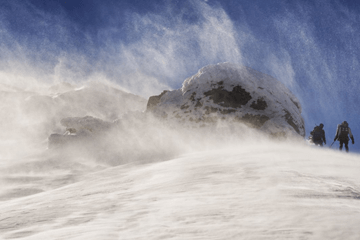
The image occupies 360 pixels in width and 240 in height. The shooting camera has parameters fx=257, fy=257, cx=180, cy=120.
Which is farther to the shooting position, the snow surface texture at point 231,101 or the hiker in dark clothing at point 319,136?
the hiker in dark clothing at point 319,136

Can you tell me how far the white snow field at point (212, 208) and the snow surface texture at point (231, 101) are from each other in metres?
6.90

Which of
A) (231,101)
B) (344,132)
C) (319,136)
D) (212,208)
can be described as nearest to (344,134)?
(344,132)

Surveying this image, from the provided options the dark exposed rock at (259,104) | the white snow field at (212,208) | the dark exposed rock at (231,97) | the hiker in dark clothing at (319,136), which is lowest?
the white snow field at (212,208)

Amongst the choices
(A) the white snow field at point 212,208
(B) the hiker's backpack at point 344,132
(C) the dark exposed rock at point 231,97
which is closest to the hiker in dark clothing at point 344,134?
(B) the hiker's backpack at point 344,132

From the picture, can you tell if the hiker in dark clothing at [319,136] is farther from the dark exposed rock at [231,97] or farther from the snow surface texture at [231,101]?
the dark exposed rock at [231,97]

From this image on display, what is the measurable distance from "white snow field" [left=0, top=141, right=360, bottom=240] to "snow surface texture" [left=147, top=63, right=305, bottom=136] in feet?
22.6

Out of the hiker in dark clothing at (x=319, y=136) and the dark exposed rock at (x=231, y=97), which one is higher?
the dark exposed rock at (x=231, y=97)

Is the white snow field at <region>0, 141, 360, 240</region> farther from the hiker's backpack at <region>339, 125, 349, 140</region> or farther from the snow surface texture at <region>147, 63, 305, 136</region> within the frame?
→ the hiker's backpack at <region>339, 125, 349, 140</region>

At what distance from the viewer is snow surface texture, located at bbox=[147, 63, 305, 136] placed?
11561 mm

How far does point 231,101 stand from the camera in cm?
1211

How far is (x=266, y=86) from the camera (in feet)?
42.6

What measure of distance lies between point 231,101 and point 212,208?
9.85 m

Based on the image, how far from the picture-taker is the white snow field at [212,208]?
2090 mm

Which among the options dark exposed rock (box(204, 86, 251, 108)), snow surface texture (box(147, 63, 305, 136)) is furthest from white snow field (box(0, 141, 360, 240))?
dark exposed rock (box(204, 86, 251, 108))
